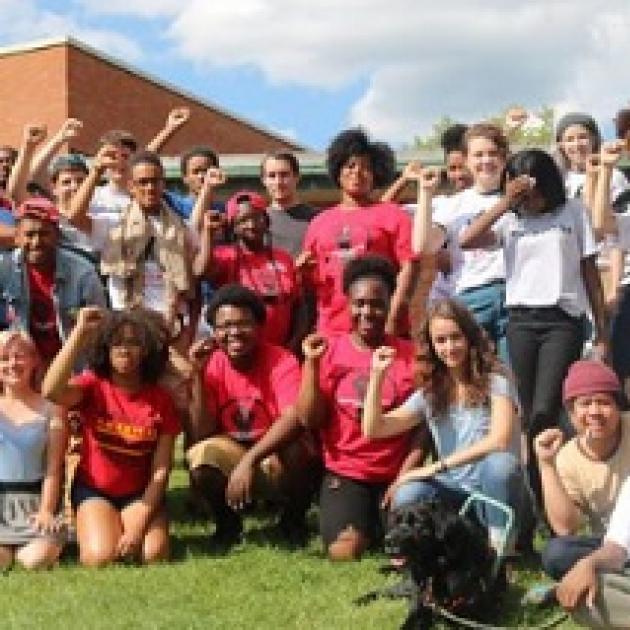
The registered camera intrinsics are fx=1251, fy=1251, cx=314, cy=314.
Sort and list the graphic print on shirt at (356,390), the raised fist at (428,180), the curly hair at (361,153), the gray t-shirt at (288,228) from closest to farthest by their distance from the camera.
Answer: the graphic print on shirt at (356,390), the raised fist at (428,180), the curly hair at (361,153), the gray t-shirt at (288,228)

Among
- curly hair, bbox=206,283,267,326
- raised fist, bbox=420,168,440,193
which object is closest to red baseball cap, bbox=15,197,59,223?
curly hair, bbox=206,283,267,326

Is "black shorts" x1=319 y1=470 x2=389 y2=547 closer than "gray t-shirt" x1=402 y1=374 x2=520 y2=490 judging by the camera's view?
No

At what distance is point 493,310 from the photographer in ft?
24.1

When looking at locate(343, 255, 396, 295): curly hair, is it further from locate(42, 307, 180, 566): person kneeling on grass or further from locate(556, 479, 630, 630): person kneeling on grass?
locate(556, 479, 630, 630): person kneeling on grass

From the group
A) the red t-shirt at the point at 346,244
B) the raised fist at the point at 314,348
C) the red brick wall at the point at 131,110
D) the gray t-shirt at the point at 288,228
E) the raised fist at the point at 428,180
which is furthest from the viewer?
the red brick wall at the point at 131,110

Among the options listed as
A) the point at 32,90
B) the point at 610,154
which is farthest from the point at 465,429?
the point at 32,90

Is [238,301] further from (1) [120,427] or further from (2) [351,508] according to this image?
(2) [351,508]

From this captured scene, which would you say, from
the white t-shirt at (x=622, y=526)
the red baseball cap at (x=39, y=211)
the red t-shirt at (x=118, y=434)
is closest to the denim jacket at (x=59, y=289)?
the red baseball cap at (x=39, y=211)

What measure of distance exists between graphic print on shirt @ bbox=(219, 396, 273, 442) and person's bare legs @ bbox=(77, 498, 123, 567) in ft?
2.74

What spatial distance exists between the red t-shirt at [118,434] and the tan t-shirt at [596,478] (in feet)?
8.04

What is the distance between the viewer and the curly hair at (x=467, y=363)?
6.05 metres

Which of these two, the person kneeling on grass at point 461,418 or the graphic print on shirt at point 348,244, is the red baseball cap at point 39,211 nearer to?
the graphic print on shirt at point 348,244

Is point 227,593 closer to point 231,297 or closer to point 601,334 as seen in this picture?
point 231,297

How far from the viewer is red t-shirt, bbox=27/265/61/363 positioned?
23.9 ft
